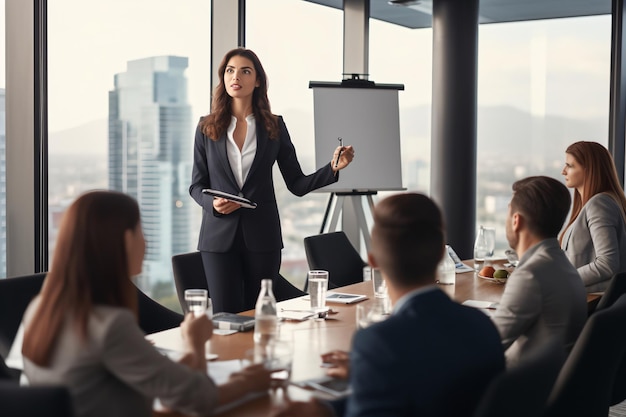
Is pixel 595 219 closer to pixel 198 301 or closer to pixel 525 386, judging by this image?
pixel 198 301

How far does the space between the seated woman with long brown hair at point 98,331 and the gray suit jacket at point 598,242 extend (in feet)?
8.44

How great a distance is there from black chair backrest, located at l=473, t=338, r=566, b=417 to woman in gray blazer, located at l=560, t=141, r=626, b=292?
79.5 inches

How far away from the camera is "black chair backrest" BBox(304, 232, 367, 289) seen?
15.3ft

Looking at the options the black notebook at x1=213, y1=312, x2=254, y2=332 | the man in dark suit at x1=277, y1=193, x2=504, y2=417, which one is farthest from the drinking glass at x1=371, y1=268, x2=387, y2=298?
the man in dark suit at x1=277, y1=193, x2=504, y2=417

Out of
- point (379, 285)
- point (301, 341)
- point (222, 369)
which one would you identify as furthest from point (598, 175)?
point (222, 369)

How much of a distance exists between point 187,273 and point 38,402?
7.63ft

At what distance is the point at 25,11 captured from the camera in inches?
178

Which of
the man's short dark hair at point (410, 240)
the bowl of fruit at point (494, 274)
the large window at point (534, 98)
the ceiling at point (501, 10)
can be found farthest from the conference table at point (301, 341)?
the ceiling at point (501, 10)

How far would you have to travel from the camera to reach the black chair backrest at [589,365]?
223 cm

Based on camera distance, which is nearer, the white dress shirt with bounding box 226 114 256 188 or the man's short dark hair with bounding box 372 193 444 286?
the man's short dark hair with bounding box 372 193 444 286

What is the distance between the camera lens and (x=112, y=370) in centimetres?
171

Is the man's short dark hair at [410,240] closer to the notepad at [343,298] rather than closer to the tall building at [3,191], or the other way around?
the notepad at [343,298]

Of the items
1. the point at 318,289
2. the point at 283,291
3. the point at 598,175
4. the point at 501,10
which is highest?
the point at 501,10

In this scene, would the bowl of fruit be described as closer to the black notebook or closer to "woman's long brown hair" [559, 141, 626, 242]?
"woman's long brown hair" [559, 141, 626, 242]
